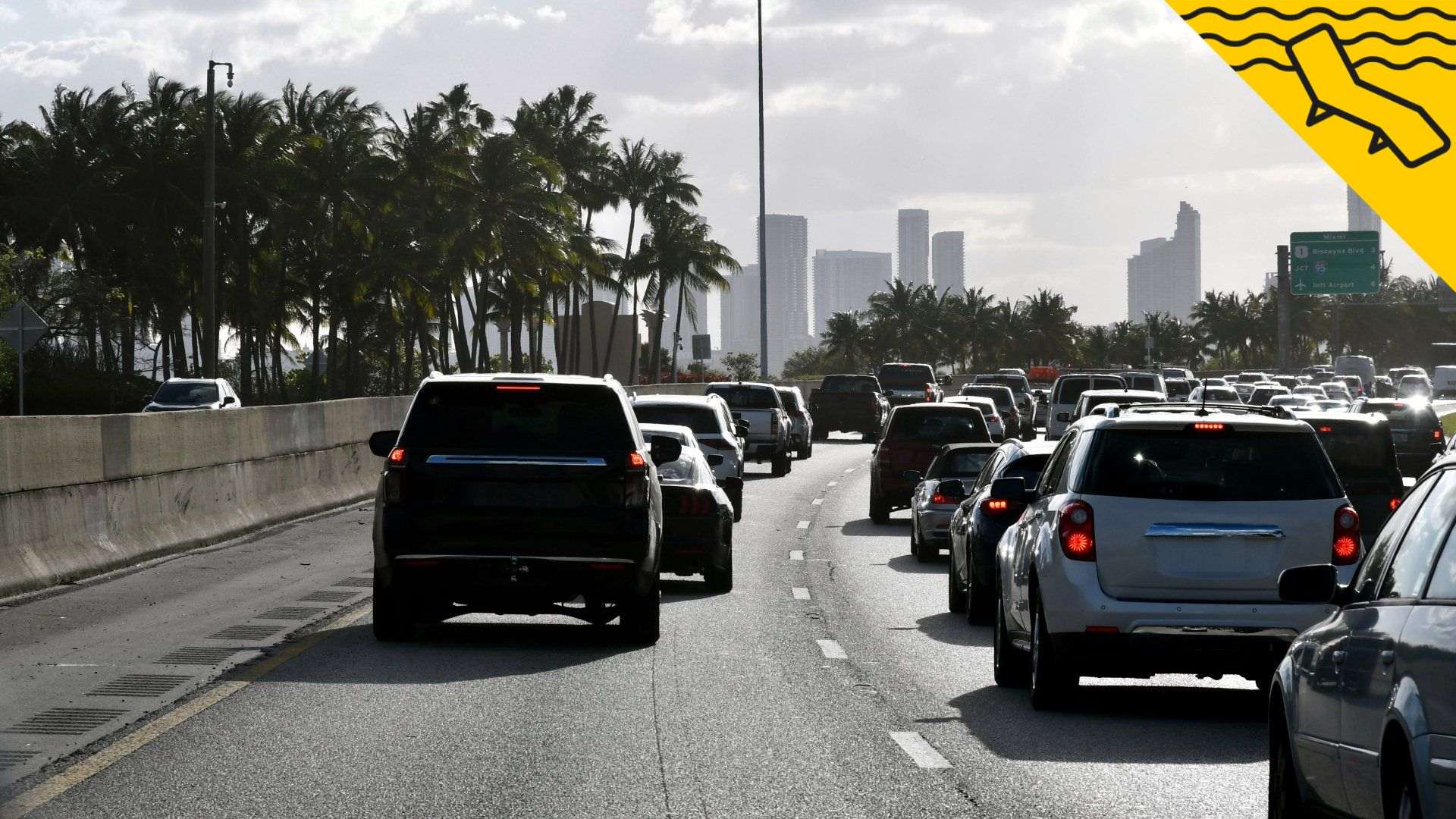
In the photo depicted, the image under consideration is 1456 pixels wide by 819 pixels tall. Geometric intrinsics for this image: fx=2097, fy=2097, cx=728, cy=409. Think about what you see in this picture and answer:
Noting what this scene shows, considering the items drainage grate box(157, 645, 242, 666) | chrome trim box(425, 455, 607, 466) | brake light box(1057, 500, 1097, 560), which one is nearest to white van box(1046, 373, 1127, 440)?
chrome trim box(425, 455, 607, 466)

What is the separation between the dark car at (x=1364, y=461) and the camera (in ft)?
66.3

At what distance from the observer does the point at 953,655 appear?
13.7 metres

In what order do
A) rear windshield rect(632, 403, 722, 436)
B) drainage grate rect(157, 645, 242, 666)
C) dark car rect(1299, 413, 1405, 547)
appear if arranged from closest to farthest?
drainage grate rect(157, 645, 242, 666)
dark car rect(1299, 413, 1405, 547)
rear windshield rect(632, 403, 722, 436)

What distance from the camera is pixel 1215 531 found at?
1070 cm

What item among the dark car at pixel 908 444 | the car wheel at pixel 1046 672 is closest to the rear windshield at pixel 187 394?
the dark car at pixel 908 444

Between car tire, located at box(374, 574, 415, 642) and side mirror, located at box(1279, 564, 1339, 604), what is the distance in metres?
7.70

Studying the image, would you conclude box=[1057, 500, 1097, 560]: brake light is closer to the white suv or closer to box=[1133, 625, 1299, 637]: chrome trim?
the white suv

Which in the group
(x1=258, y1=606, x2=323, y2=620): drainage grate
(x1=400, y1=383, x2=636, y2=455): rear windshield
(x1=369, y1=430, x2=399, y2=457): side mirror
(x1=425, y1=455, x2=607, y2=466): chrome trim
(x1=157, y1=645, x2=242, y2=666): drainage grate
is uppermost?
(x1=400, y1=383, x2=636, y2=455): rear windshield

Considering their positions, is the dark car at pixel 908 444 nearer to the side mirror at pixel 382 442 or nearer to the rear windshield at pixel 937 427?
the rear windshield at pixel 937 427

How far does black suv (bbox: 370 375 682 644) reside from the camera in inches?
517

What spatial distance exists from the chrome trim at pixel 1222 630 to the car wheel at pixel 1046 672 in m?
0.53

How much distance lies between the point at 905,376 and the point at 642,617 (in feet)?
167

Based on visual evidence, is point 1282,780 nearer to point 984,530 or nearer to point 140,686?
point 140,686

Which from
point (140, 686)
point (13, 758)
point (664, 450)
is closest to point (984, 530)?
point (664, 450)
